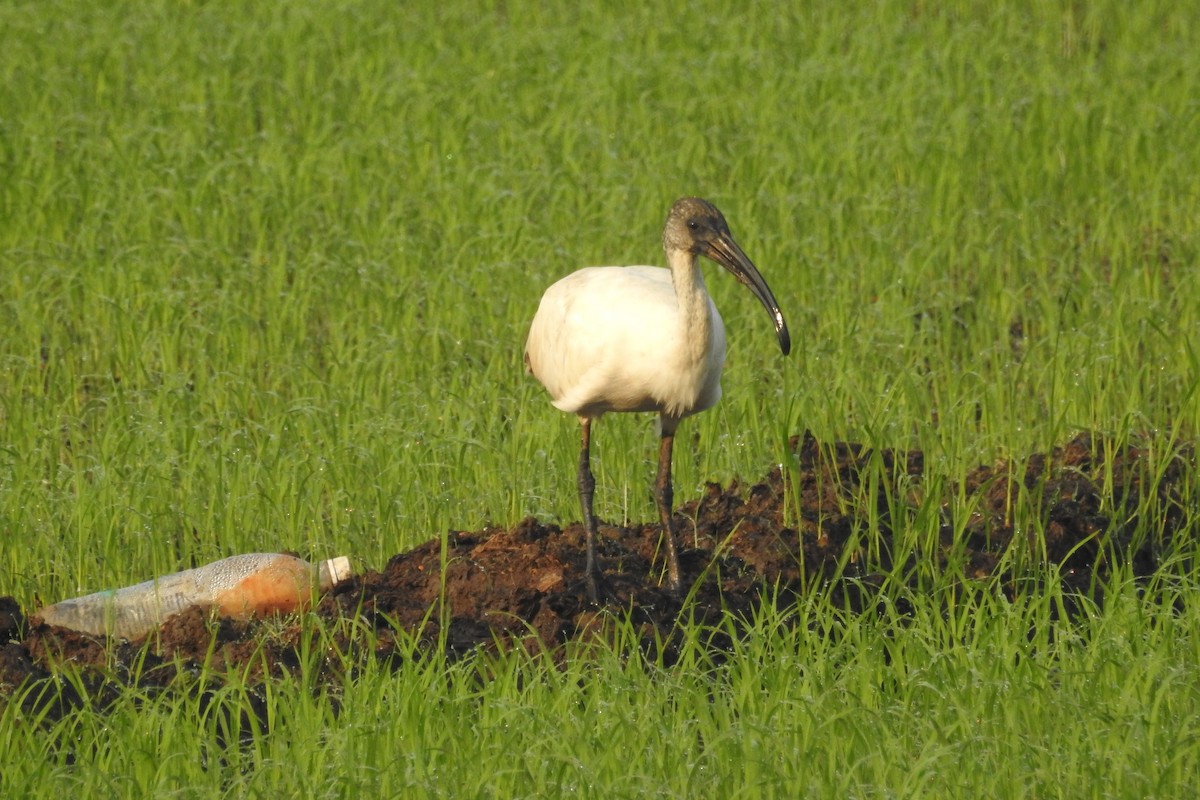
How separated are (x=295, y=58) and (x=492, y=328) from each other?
4.54 m

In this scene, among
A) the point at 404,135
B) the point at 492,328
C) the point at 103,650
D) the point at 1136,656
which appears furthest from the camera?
the point at 404,135

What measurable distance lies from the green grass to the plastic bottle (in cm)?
44

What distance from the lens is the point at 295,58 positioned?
1182cm

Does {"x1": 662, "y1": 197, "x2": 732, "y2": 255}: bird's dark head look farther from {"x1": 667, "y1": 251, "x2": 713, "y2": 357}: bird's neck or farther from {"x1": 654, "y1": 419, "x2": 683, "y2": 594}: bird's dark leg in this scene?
{"x1": 654, "y1": 419, "x2": 683, "y2": 594}: bird's dark leg

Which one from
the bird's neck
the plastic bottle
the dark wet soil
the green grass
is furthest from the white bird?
the plastic bottle

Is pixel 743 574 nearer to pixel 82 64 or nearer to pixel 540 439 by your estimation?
pixel 540 439

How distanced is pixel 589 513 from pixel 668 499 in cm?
29

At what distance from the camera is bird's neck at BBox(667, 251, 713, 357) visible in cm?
549

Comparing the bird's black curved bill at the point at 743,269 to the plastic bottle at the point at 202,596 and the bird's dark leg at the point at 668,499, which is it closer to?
the bird's dark leg at the point at 668,499

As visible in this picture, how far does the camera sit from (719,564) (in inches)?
227

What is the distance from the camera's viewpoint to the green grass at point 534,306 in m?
4.42

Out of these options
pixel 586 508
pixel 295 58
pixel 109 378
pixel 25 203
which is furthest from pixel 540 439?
pixel 295 58

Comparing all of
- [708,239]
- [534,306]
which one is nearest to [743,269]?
[708,239]

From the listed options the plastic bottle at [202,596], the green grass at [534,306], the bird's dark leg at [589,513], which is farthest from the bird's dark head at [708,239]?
the plastic bottle at [202,596]
